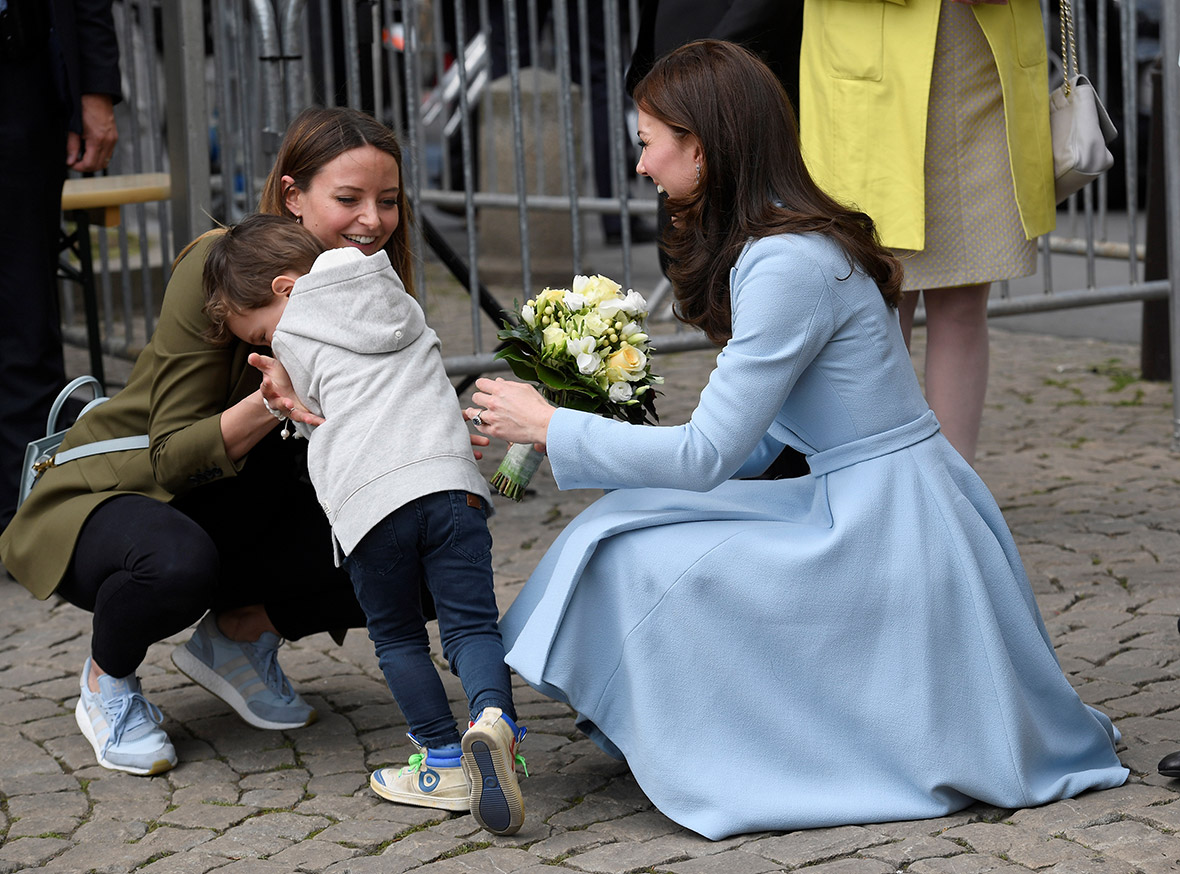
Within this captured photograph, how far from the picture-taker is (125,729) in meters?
3.04

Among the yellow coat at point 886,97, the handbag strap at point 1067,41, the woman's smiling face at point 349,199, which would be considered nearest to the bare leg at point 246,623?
the woman's smiling face at point 349,199

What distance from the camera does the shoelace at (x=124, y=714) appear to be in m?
3.03

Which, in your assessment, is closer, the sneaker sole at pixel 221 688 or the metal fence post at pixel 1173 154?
the sneaker sole at pixel 221 688

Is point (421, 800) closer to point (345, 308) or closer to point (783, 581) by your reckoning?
point (783, 581)

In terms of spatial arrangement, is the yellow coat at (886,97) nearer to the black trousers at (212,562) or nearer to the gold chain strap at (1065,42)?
the gold chain strap at (1065,42)

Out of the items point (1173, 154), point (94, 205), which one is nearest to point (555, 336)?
point (94, 205)

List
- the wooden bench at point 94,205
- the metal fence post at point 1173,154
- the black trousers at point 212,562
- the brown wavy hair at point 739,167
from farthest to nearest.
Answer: the metal fence post at point 1173,154 → the wooden bench at point 94,205 → the black trousers at point 212,562 → the brown wavy hair at point 739,167

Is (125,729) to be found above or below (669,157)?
below

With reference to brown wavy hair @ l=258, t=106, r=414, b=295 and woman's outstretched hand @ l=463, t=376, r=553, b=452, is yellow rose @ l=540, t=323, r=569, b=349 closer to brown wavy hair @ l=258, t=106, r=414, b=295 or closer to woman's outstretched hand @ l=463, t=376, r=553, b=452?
woman's outstretched hand @ l=463, t=376, r=553, b=452

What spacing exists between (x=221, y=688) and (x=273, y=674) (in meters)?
0.11

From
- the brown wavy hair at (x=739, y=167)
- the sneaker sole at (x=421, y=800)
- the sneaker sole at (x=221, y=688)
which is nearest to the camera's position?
the brown wavy hair at (x=739, y=167)

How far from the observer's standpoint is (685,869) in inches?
97.0

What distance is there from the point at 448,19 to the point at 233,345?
8.45 meters

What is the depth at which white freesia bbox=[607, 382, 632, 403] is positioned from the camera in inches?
110
